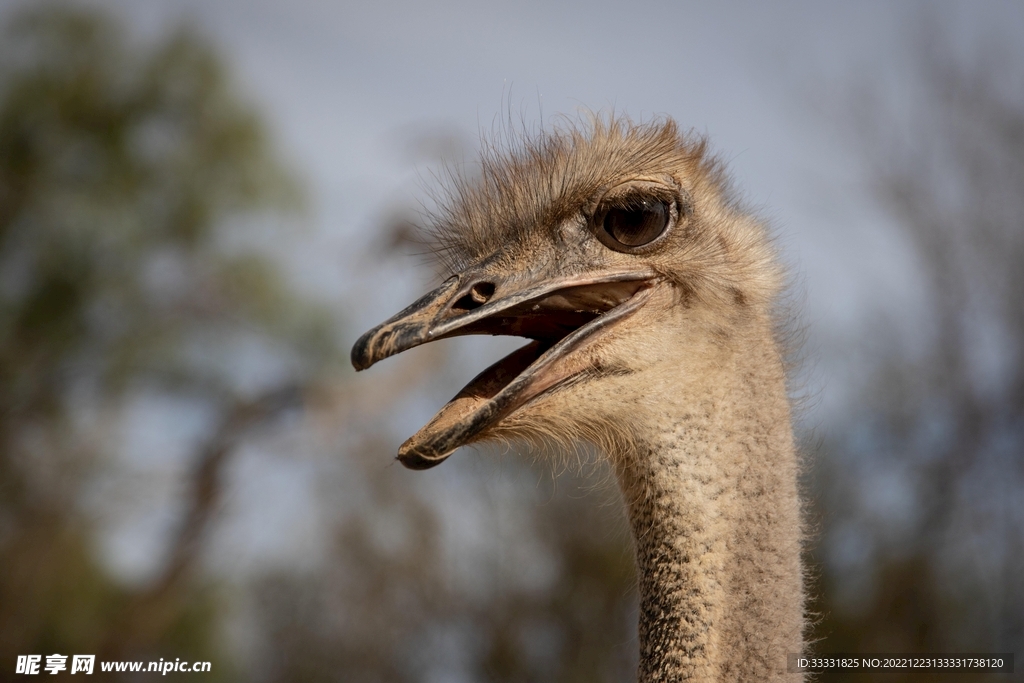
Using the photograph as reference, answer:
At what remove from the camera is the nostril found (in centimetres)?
171

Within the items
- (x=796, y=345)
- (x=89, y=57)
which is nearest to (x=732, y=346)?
(x=796, y=345)

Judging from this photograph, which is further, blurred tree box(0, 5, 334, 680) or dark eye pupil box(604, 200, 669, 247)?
blurred tree box(0, 5, 334, 680)

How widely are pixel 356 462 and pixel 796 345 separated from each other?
509cm

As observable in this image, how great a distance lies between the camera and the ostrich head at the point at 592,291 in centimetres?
166

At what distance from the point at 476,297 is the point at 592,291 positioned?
0.75ft

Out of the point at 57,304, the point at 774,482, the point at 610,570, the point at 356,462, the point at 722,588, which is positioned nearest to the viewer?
the point at 722,588

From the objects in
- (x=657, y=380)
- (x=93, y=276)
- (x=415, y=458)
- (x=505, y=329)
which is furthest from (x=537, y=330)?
(x=93, y=276)

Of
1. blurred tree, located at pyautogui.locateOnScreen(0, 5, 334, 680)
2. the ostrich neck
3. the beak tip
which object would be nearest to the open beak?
the beak tip

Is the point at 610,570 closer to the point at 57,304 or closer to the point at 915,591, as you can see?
the point at 915,591

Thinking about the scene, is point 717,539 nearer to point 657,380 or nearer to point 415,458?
point 657,380

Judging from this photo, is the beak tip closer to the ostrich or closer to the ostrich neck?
the ostrich

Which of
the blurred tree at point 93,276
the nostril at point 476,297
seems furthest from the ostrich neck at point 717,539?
the blurred tree at point 93,276

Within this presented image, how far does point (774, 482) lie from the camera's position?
174 cm

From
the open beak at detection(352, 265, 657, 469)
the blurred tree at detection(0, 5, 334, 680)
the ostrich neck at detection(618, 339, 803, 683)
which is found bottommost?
the ostrich neck at detection(618, 339, 803, 683)
